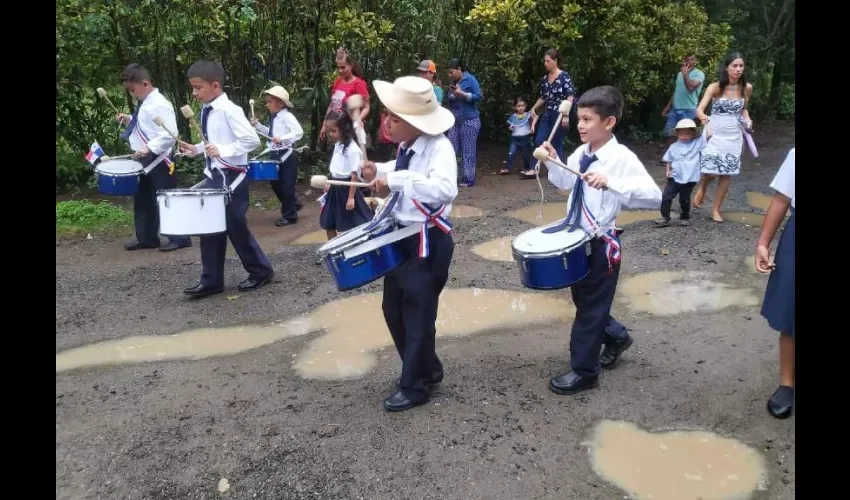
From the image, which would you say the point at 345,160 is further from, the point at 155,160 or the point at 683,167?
the point at 683,167

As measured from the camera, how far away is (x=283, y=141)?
7.21 metres

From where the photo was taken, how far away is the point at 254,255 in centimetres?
575

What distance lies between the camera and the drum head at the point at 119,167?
6.37m

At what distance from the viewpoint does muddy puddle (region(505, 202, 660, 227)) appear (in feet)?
24.6

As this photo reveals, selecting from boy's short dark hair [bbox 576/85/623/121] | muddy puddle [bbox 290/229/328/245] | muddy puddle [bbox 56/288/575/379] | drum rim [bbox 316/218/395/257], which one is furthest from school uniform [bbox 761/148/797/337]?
muddy puddle [bbox 290/229/328/245]

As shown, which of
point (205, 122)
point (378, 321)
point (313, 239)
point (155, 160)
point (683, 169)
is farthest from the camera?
point (313, 239)

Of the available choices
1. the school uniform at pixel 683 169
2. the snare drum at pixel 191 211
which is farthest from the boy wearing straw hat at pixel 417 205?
the school uniform at pixel 683 169

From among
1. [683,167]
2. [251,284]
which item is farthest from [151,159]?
[683,167]

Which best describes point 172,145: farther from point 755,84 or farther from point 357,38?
point 755,84

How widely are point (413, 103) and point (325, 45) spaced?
6.46 meters

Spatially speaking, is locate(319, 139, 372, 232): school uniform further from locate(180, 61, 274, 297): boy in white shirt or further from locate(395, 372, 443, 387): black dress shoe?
locate(395, 372, 443, 387): black dress shoe

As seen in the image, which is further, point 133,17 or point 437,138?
point 133,17

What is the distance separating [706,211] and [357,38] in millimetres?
4937
